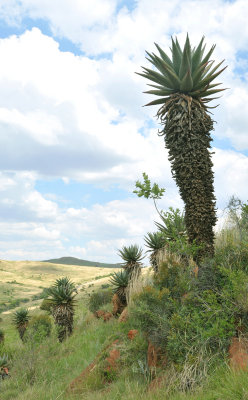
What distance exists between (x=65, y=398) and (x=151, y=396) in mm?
2427

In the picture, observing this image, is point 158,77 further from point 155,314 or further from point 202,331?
point 202,331

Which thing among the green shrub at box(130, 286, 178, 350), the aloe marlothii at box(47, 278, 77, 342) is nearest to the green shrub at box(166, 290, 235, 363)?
the green shrub at box(130, 286, 178, 350)

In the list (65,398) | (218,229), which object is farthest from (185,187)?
(65,398)

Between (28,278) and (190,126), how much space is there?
2420 inches

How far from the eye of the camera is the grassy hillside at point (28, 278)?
45.6 m

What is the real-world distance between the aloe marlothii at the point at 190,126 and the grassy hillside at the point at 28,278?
110ft

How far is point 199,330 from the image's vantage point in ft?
22.1

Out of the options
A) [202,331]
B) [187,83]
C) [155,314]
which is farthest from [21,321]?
[187,83]

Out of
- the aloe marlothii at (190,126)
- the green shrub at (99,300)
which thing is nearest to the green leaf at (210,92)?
the aloe marlothii at (190,126)

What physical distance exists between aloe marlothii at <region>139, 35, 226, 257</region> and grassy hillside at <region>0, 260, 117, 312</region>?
110ft

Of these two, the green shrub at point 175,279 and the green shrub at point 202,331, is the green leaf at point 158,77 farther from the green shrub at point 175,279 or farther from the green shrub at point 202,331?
the green shrub at point 202,331

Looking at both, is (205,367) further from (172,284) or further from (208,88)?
(208,88)

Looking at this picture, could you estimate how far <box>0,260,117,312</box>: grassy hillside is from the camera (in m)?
45.6

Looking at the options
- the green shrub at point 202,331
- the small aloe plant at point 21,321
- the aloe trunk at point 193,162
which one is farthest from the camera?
the small aloe plant at point 21,321
